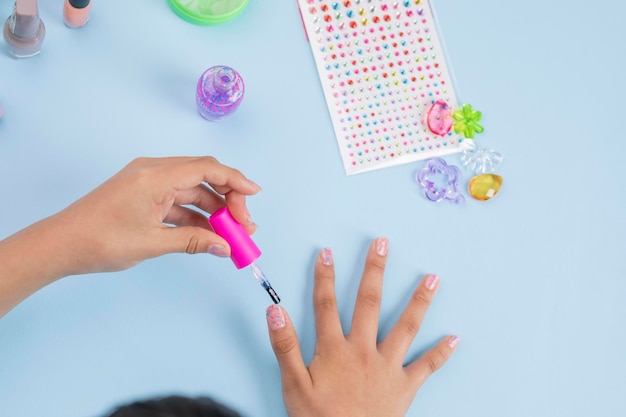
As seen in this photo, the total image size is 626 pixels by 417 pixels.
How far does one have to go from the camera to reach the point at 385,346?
105cm

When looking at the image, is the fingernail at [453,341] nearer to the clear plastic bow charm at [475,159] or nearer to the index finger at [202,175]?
the clear plastic bow charm at [475,159]

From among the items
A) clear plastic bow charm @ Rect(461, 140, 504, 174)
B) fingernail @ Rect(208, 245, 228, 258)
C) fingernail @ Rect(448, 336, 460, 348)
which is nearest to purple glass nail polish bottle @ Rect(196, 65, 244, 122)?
fingernail @ Rect(208, 245, 228, 258)

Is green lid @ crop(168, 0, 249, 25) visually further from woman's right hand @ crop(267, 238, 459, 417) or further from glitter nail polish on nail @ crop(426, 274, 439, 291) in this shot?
glitter nail polish on nail @ crop(426, 274, 439, 291)

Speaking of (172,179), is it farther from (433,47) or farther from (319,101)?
(433,47)

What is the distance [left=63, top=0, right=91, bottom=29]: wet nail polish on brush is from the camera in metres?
0.98

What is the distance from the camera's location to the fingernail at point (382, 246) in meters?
1.08

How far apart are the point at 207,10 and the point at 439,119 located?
15.9 inches

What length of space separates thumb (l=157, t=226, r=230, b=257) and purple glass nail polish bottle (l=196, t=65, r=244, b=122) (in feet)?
0.79

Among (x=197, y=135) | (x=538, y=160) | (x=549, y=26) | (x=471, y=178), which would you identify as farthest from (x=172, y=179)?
(x=549, y=26)

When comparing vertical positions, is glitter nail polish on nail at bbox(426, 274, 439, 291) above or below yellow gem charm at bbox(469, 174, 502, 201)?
below

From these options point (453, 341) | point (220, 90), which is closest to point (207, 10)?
point (220, 90)

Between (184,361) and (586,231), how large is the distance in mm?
690

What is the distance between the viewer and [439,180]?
1129mm

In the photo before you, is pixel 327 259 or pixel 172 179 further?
pixel 327 259
